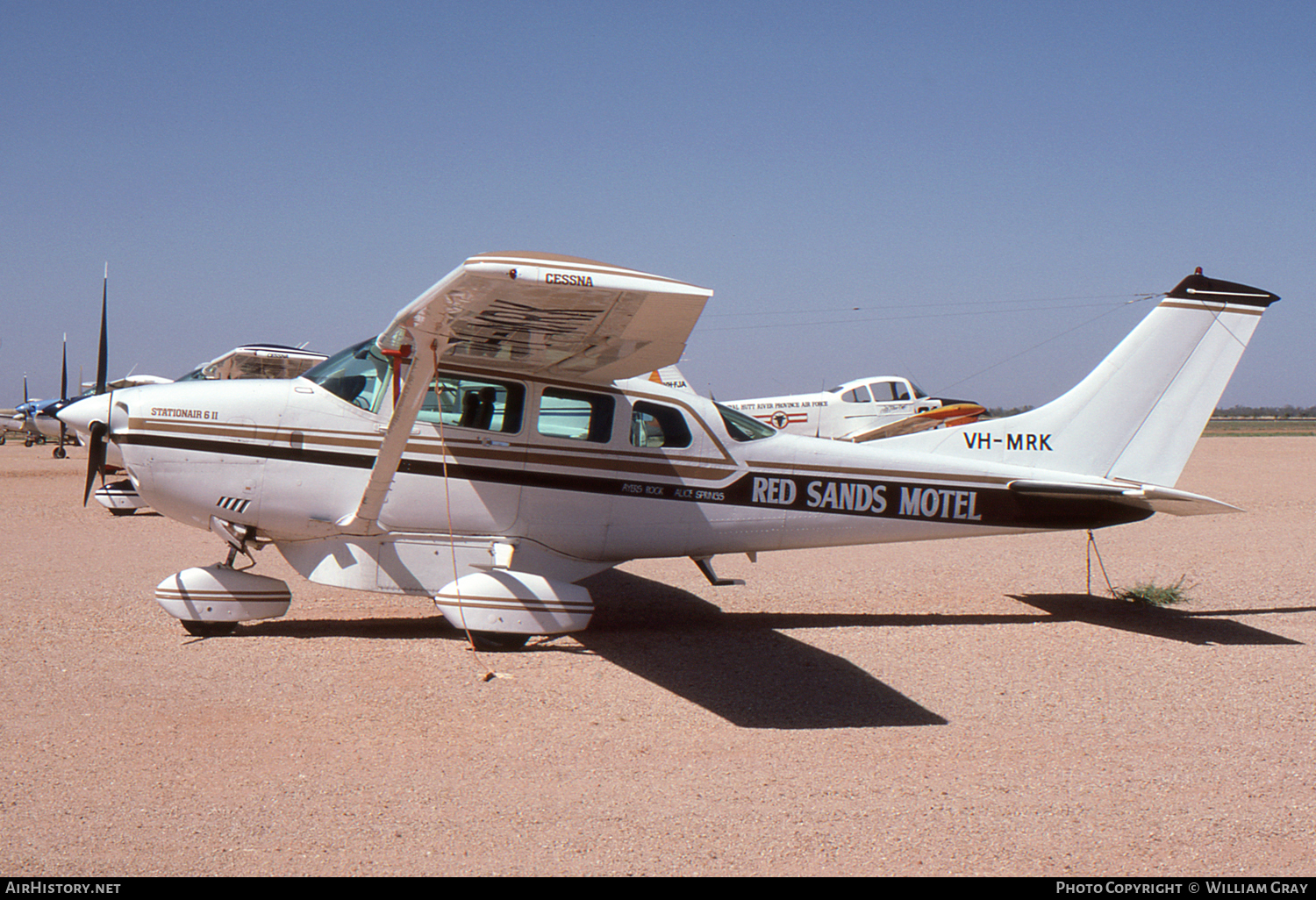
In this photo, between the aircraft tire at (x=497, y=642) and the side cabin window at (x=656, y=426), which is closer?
the aircraft tire at (x=497, y=642)

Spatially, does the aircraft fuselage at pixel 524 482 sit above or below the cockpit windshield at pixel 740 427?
below

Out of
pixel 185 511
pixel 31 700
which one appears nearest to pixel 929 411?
pixel 185 511

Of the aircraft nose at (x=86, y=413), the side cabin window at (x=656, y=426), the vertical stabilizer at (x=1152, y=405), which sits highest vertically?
the vertical stabilizer at (x=1152, y=405)

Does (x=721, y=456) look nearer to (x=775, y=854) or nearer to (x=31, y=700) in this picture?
(x=775, y=854)

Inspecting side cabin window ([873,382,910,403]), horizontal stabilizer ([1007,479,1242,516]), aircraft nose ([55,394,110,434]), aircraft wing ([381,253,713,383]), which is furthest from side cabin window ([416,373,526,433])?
side cabin window ([873,382,910,403])

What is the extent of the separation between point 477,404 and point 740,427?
2.27 meters

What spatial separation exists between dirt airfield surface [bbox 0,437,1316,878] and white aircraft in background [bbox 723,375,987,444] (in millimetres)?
11129

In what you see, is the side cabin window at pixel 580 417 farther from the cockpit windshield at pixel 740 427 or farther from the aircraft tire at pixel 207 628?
the aircraft tire at pixel 207 628

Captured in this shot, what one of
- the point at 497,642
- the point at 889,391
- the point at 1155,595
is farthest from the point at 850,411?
the point at 497,642

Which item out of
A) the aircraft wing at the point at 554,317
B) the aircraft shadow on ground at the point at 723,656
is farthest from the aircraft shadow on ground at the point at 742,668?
the aircraft wing at the point at 554,317

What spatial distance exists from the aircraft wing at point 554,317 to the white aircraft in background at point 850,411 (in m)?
13.5

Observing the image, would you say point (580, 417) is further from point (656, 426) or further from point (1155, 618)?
point (1155, 618)

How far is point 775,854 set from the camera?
3688 mm

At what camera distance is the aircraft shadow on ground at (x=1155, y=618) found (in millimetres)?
7648
